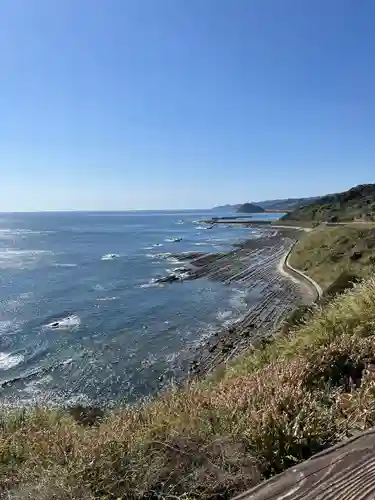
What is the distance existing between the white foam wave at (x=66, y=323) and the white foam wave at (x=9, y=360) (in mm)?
4612

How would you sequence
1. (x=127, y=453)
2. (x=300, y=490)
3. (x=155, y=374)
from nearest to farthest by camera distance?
(x=300, y=490) → (x=127, y=453) → (x=155, y=374)

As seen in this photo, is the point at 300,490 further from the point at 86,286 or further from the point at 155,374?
the point at 86,286

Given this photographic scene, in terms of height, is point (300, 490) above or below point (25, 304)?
above

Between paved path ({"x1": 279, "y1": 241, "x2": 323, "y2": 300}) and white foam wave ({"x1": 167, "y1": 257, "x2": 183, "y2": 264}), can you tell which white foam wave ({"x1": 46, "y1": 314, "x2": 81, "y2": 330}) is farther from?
white foam wave ({"x1": 167, "y1": 257, "x2": 183, "y2": 264})

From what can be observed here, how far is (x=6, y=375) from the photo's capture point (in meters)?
18.0

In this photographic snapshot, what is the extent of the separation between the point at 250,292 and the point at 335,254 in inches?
370

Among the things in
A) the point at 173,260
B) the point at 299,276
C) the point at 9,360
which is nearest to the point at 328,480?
the point at 9,360

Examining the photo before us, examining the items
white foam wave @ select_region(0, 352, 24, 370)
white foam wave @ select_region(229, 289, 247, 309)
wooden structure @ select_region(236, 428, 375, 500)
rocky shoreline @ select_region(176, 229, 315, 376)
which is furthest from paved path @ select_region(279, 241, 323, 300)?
wooden structure @ select_region(236, 428, 375, 500)

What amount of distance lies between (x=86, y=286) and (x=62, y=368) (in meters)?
20.0

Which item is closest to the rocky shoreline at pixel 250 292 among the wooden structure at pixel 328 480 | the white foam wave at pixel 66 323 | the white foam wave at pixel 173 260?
the white foam wave at pixel 173 260

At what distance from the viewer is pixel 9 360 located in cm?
1981

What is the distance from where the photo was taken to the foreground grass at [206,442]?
96.7 inches

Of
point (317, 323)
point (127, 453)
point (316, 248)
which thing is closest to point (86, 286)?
point (316, 248)

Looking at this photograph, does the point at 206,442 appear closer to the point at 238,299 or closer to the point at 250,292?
the point at 238,299
